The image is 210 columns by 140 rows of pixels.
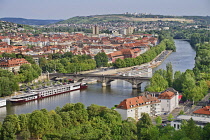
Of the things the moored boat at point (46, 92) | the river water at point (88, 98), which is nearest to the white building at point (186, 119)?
the river water at point (88, 98)

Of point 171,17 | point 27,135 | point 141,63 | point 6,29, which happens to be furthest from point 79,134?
point 171,17

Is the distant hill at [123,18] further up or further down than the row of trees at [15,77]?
further up

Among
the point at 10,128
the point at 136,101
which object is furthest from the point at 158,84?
the point at 10,128

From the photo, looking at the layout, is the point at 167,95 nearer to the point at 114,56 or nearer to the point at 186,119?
the point at 186,119

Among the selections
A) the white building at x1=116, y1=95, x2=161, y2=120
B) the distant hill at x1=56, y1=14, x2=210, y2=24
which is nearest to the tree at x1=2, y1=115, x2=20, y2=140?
the white building at x1=116, y1=95, x2=161, y2=120

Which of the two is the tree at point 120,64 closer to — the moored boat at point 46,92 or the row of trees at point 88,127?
the moored boat at point 46,92
